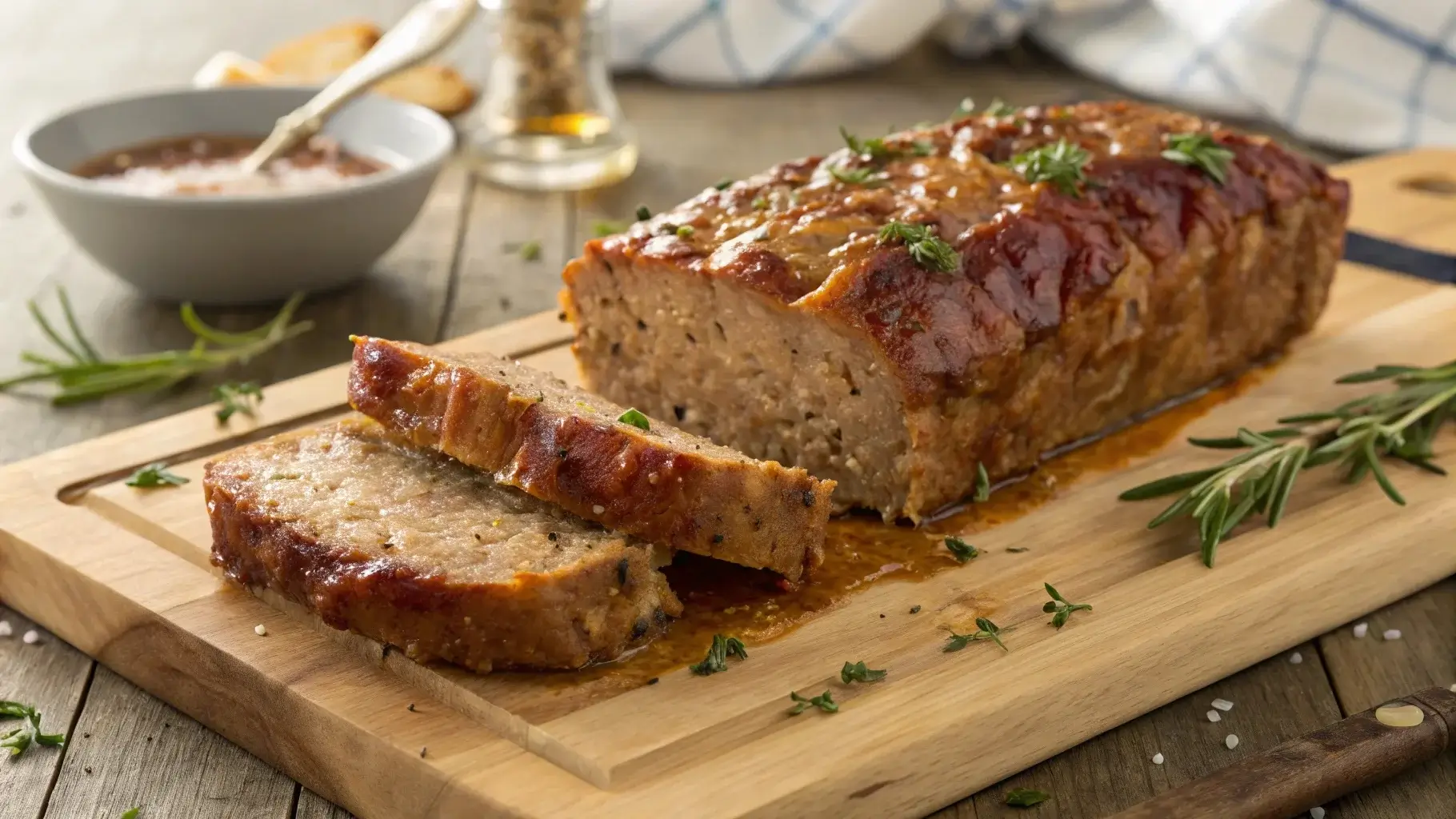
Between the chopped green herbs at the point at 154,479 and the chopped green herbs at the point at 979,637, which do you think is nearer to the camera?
the chopped green herbs at the point at 979,637

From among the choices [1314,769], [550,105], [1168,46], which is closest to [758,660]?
[1314,769]

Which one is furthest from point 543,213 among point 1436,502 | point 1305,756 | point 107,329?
point 1305,756

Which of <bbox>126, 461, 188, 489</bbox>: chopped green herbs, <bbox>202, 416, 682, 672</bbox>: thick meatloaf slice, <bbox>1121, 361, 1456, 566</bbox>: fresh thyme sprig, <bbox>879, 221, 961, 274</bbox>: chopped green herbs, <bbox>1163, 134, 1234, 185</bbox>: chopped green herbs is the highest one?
<bbox>879, 221, 961, 274</bbox>: chopped green herbs

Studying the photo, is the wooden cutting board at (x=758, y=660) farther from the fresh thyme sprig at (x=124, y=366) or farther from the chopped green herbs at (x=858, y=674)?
the fresh thyme sprig at (x=124, y=366)

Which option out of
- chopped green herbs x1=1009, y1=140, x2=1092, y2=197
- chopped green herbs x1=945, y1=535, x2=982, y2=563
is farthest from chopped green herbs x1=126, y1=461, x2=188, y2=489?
chopped green herbs x1=1009, y1=140, x2=1092, y2=197

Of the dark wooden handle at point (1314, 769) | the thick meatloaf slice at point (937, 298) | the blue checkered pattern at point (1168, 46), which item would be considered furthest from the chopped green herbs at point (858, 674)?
the blue checkered pattern at point (1168, 46)

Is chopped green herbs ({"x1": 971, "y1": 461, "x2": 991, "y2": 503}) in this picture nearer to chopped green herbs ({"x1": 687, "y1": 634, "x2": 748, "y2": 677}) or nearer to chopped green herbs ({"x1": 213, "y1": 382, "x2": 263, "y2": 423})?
chopped green herbs ({"x1": 687, "y1": 634, "x2": 748, "y2": 677})

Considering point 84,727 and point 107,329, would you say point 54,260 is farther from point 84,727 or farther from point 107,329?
point 84,727
